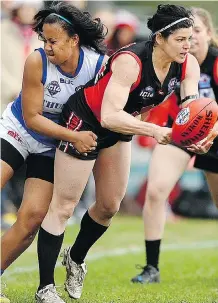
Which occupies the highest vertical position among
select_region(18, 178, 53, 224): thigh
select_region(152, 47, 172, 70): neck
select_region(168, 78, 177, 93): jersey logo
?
select_region(152, 47, 172, 70): neck

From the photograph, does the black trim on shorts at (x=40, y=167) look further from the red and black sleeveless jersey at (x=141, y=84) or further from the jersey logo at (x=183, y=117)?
the jersey logo at (x=183, y=117)

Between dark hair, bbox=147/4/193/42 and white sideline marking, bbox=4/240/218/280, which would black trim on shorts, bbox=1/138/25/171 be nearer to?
dark hair, bbox=147/4/193/42

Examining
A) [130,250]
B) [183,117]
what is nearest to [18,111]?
[183,117]

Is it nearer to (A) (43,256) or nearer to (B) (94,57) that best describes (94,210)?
(A) (43,256)

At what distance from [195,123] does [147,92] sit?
0.55 meters

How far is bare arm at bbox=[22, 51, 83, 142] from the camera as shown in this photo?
561cm

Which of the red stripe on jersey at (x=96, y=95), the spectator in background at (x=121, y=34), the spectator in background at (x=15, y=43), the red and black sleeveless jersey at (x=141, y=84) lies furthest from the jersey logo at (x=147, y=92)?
the spectator in background at (x=121, y=34)

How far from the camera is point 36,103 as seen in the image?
5668 millimetres

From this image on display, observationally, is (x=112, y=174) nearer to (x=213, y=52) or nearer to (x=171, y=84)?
(x=171, y=84)

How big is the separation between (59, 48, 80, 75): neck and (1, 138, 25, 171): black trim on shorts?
646mm

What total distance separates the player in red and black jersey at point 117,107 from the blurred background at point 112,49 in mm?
4228

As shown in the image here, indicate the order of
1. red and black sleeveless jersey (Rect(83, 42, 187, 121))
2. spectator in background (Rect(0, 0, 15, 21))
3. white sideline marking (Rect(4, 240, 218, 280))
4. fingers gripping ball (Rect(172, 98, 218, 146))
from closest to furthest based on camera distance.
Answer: fingers gripping ball (Rect(172, 98, 218, 146))
red and black sleeveless jersey (Rect(83, 42, 187, 121))
white sideline marking (Rect(4, 240, 218, 280))
spectator in background (Rect(0, 0, 15, 21))

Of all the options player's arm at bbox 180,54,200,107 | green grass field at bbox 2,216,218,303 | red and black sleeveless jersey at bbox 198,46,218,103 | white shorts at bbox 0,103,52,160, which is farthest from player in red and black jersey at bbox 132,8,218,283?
white shorts at bbox 0,103,52,160

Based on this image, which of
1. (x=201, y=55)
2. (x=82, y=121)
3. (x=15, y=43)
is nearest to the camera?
(x=82, y=121)
